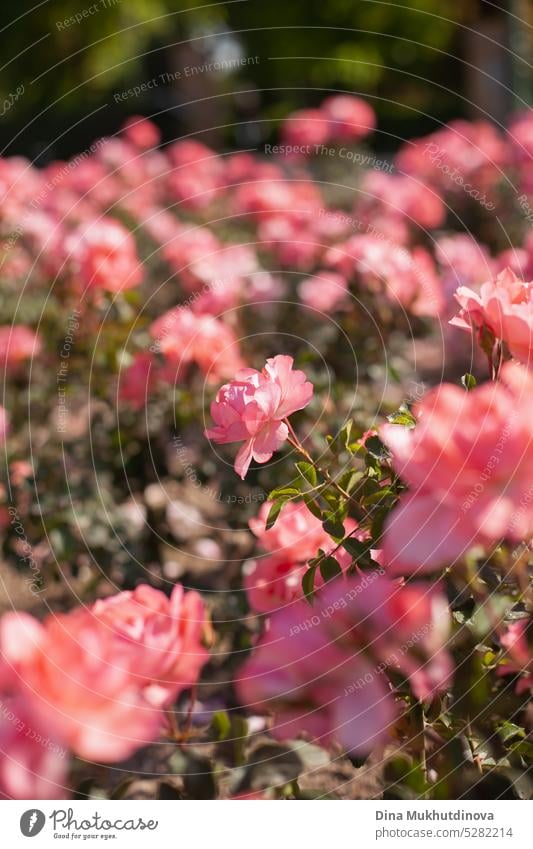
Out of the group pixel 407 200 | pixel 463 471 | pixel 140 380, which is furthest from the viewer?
pixel 407 200

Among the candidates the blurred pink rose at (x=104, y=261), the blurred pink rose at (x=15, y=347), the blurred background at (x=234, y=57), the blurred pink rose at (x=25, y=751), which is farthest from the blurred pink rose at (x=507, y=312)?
the blurred background at (x=234, y=57)

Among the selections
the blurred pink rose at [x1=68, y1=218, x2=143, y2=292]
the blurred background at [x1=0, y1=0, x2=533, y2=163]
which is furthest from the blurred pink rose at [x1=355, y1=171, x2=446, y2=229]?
the blurred background at [x1=0, y1=0, x2=533, y2=163]

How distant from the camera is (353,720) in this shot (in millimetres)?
835

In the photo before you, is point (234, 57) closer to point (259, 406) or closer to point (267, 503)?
point (267, 503)

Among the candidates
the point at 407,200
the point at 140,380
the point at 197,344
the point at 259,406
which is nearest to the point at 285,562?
the point at 259,406

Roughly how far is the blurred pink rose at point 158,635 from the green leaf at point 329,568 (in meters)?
0.13

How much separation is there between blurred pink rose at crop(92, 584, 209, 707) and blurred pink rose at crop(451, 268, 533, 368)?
15.8 inches

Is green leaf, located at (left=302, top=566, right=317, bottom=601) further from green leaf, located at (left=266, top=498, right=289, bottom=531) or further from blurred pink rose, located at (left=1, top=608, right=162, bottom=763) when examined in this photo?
blurred pink rose, located at (left=1, top=608, right=162, bottom=763)

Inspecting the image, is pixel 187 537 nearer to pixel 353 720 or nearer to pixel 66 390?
pixel 66 390

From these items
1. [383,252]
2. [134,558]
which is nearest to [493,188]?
[383,252]

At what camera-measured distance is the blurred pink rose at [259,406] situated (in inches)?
33.1

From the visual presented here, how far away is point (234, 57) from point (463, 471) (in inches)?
496

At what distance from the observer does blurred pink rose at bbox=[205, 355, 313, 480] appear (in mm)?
842

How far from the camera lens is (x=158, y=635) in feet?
2.89
